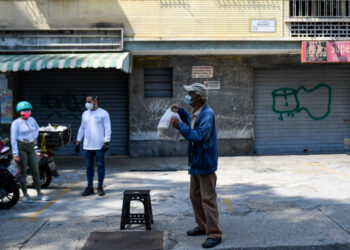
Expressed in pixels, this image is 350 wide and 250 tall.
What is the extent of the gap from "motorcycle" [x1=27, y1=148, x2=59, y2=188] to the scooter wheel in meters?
1.41

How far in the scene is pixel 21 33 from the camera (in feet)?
40.9

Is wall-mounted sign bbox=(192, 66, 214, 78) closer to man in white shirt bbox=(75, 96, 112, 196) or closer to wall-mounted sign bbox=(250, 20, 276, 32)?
wall-mounted sign bbox=(250, 20, 276, 32)

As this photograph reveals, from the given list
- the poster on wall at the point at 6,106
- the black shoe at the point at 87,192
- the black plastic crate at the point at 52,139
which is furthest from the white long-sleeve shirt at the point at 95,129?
the poster on wall at the point at 6,106

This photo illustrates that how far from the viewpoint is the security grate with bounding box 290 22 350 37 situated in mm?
12781

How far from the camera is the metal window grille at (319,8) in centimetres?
1288

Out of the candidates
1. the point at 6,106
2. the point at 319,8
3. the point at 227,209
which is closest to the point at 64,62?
the point at 6,106

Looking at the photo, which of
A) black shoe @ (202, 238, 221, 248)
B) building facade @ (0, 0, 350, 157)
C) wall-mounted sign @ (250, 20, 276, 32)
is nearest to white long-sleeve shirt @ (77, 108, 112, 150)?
black shoe @ (202, 238, 221, 248)

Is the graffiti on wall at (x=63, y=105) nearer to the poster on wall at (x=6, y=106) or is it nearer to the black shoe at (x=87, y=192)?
the poster on wall at (x=6, y=106)

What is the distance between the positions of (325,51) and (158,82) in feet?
16.7

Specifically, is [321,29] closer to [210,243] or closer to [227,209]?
[227,209]

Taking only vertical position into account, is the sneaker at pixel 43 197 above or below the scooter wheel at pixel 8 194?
below

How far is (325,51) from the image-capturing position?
1237 cm

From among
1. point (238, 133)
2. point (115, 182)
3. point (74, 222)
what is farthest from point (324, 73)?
point (74, 222)

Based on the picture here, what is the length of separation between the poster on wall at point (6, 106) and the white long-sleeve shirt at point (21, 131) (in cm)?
598
